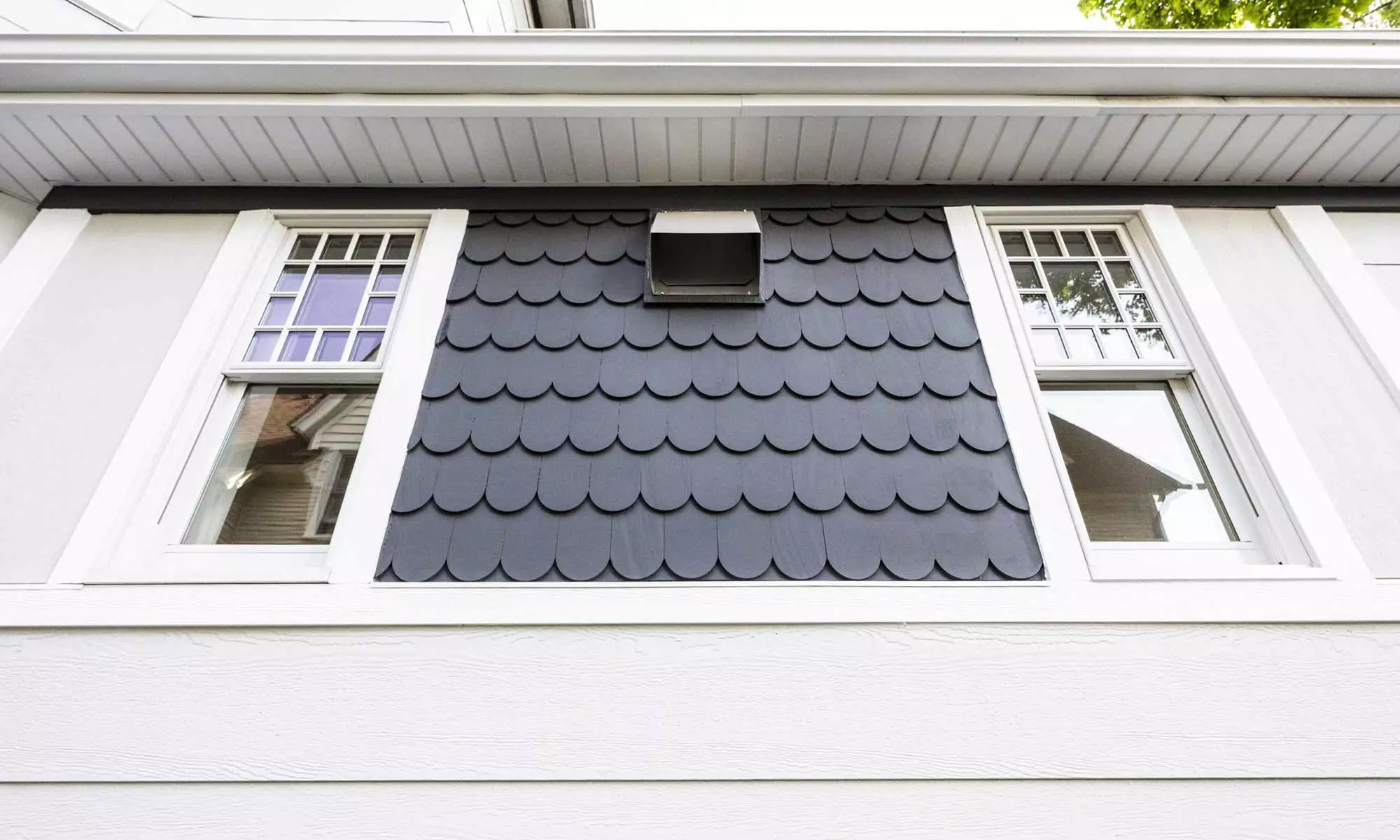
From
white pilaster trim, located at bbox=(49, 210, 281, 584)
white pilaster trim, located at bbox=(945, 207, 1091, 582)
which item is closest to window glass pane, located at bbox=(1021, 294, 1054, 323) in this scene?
white pilaster trim, located at bbox=(945, 207, 1091, 582)

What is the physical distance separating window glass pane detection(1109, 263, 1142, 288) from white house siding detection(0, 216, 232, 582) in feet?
9.85

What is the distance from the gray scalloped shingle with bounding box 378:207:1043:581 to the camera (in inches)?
66.8

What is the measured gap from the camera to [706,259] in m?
2.22

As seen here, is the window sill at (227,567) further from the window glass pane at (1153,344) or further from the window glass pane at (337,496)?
the window glass pane at (1153,344)

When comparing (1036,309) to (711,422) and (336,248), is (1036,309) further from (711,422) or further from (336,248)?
(336,248)

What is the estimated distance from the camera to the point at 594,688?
153 centimetres

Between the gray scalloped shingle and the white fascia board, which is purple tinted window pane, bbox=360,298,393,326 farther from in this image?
the white fascia board

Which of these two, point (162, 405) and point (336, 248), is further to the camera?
point (336, 248)

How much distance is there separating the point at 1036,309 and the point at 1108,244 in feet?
1.48

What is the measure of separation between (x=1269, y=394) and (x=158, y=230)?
3.50m

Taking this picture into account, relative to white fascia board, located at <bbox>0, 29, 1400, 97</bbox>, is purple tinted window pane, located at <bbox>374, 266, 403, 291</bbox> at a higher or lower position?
lower

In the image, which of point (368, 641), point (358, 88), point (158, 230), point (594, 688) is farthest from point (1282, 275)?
point (158, 230)

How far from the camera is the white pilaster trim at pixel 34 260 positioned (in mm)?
2039

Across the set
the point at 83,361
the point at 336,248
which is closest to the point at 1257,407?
the point at 336,248
